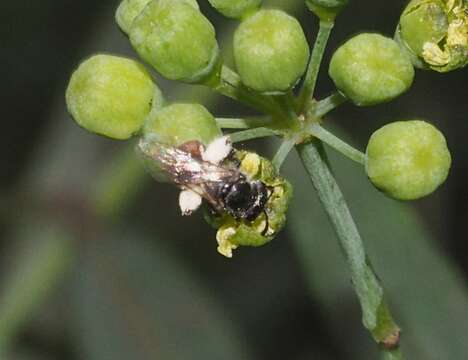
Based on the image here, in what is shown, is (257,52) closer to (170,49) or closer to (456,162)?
(170,49)

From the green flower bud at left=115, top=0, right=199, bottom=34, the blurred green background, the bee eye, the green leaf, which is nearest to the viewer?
the bee eye

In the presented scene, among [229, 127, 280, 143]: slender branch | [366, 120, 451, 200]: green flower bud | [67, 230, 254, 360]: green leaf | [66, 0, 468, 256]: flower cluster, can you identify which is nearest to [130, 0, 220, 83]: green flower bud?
[66, 0, 468, 256]: flower cluster

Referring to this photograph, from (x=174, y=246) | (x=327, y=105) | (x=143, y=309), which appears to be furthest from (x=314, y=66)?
(x=174, y=246)

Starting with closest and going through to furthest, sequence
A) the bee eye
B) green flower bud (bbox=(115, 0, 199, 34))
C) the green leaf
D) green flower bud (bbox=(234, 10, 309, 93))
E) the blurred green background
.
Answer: green flower bud (bbox=(234, 10, 309, 93)), the bee eye, green flower bud (bbox=(115, 0, 199, 34)), the blurred green background, the green leaf

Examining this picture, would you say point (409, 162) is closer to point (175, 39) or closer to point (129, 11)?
point (175, 39)

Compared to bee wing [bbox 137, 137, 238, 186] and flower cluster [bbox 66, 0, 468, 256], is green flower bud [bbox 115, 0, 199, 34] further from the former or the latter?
bee wing [bbox 137, 137, 238, 186]

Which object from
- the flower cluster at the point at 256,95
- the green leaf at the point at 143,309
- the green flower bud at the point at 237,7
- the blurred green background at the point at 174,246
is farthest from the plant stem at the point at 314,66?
the green leaf at the point at 143,309
